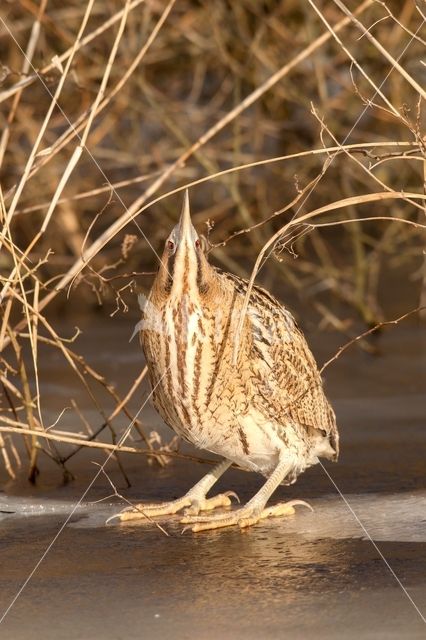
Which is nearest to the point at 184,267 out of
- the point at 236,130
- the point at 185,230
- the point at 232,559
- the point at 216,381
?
the point at 185,230

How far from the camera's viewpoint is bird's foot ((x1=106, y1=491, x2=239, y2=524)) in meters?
3.47

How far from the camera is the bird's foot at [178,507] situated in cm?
347

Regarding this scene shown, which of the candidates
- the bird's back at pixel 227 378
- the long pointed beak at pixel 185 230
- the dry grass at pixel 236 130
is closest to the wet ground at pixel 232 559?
the bird's back at pixel 227 378

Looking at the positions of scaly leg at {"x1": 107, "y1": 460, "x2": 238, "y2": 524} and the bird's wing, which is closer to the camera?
scaly leg at {"x1": 107, "y1": 460, "x2": 238, "y2": 524}

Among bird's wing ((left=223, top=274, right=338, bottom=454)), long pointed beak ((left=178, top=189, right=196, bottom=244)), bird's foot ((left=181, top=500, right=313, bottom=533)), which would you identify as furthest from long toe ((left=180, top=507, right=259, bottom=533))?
long pointed beak ((left=178, top=189, right=196, bottom=244))

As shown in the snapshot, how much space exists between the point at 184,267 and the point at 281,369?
0.45 meters

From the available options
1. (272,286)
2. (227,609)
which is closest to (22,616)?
(227,609)

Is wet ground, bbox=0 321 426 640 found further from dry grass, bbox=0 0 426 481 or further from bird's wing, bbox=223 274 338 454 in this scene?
dry grass, bbox=0 0 426 481

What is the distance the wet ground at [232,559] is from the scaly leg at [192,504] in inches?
1.9

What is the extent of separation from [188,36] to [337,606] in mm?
4911

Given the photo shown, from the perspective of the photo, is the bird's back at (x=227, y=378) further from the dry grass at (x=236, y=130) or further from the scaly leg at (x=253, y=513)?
the dry grass at (x=236, y=130)

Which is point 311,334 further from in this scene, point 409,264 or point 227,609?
point 227,609

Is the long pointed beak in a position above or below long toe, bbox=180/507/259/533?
above

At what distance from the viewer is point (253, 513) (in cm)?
343
